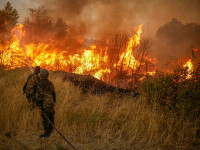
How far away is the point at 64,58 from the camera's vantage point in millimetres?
15484

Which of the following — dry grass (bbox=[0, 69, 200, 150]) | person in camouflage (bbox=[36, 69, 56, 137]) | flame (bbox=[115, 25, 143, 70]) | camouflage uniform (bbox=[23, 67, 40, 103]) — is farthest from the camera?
flame (bbox=[115, 25, 143, 70])

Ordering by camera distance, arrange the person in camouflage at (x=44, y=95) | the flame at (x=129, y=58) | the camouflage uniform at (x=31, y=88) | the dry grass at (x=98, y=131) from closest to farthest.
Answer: the dry grass at (x=98, y=131), the person in camouflage at (x=44, y=95), the camouflage uniform at (x=31, y=88), the flame at (x=129, y=58)

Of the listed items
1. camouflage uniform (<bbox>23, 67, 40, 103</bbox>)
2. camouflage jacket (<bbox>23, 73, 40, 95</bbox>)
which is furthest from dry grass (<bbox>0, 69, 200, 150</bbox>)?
camouflage jacket (<bbox>23, 73, 40, 95</bbox>)

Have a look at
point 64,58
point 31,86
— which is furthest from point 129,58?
point 31,86

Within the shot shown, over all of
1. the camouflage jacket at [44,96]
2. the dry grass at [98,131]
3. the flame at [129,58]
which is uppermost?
the flame at [129,58]

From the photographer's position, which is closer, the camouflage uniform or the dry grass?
the dry grass

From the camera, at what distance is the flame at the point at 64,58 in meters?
11.2

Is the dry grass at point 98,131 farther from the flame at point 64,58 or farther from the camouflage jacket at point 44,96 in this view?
the flame at point 64,58

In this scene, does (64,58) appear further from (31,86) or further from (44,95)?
(44,95)

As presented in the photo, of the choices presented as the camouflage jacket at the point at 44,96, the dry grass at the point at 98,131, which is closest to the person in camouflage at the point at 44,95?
the camouflage jacket at the point at 44,96

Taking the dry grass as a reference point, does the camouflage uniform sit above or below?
above

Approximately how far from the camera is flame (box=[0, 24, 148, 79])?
11.2 metres

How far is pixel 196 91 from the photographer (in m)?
3.88

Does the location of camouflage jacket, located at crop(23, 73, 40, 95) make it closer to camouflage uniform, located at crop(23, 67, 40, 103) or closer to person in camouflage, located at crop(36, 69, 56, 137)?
camouflage uniform, located at crop(23, 67, 40, 103)
